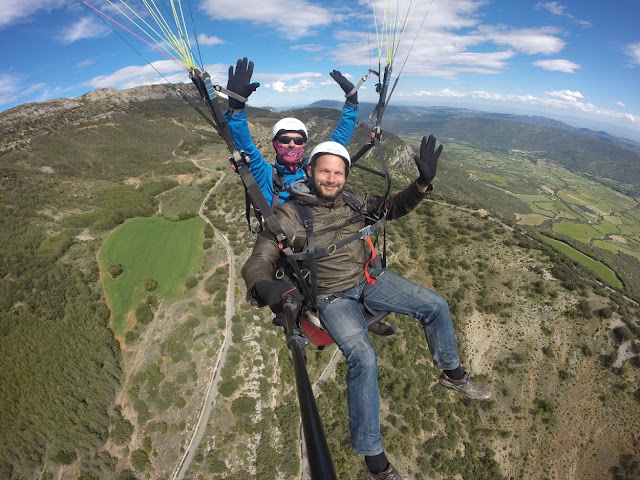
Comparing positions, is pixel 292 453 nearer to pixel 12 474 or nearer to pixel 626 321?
pixel 12 474

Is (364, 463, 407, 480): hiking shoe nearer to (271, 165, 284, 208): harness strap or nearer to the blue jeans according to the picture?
the blue jeans

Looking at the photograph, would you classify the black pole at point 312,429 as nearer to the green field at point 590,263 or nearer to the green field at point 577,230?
the green field at point 590,263

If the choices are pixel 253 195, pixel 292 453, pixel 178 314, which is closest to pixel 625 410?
pixel 292 453

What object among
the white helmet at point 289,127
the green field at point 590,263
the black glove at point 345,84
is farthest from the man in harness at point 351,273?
the green field at point 590,263

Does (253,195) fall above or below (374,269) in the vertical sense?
above

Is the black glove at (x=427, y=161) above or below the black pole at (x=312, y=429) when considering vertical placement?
above

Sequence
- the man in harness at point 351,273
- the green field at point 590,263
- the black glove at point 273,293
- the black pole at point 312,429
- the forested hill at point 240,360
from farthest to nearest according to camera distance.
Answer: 1. the green field at point 590,263
2. the forested hill at point 240,360
3. the man in harness at point 351,273
4. the black glove at point 273,293
5. the black pole at point 312,429

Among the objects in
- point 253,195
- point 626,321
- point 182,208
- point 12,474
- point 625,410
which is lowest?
point 12,474
